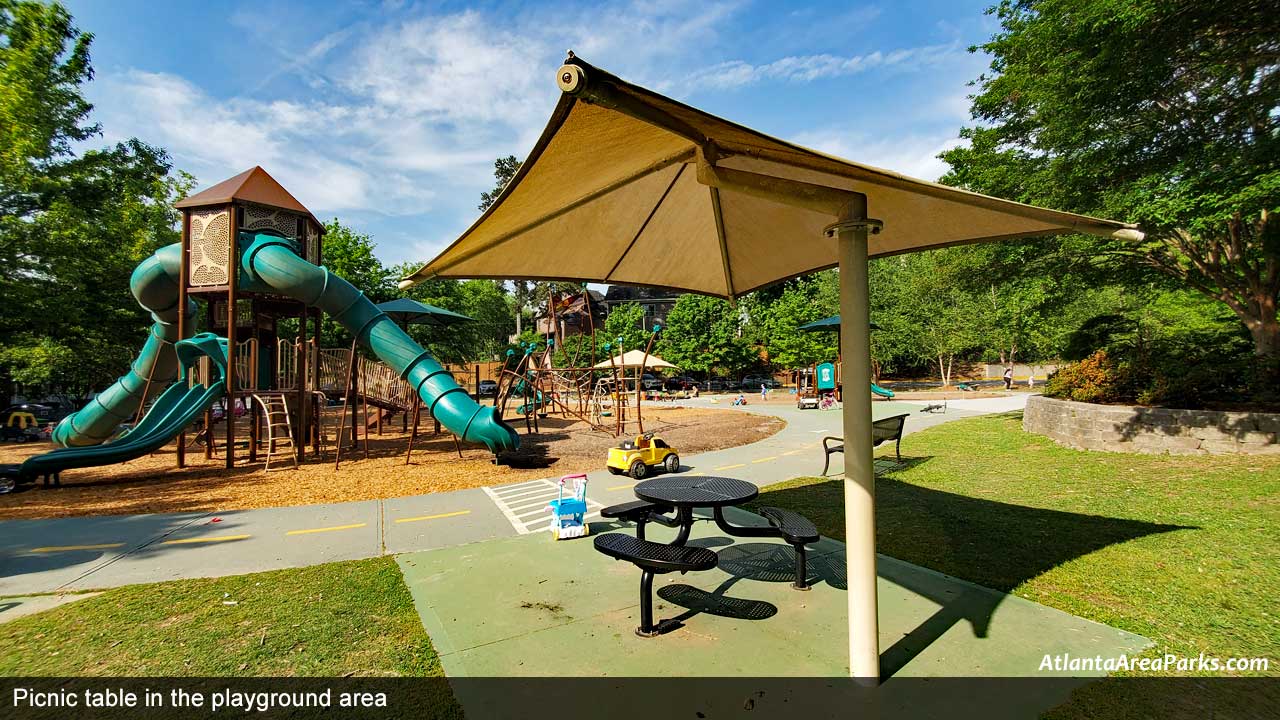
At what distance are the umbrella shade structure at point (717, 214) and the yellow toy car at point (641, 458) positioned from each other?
5202 mm

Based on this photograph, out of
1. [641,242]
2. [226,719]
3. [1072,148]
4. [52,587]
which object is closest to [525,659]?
[226,719]

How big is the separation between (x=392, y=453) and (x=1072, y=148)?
55.2 ft

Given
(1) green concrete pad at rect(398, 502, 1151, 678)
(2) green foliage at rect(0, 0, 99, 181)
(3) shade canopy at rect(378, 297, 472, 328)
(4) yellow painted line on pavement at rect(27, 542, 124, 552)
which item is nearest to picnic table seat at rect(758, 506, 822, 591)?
(1) green concrete pad at rect(398, 502, 1151, 678)

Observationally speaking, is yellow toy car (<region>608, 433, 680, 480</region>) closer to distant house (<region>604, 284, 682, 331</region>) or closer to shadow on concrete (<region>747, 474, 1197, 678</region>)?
shadow on concrete (<region>747, 474, 1197, 678</region>)

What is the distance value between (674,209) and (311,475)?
32.0ft

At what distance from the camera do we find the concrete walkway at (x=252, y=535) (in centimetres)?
504

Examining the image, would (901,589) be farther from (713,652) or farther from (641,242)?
(641,242)

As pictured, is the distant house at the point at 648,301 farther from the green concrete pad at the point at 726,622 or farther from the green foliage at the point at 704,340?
the green concrete pad at the point at 726,622

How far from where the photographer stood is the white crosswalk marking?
6.48 metres

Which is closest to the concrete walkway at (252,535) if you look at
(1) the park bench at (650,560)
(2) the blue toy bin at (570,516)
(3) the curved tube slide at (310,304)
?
(2) the blue toy bin at (570,516)

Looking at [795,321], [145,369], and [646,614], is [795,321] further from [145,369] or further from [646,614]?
[646,614]

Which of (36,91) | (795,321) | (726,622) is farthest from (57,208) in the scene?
(795,321)

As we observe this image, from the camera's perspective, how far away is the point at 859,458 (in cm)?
281

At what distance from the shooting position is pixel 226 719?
8.75 ft
